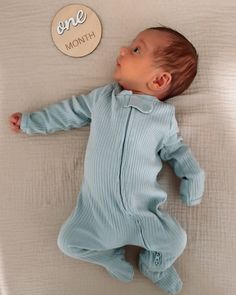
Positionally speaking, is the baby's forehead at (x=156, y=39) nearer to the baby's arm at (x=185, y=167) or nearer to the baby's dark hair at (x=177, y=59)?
the baby's dark hair at (x=177, y=59)

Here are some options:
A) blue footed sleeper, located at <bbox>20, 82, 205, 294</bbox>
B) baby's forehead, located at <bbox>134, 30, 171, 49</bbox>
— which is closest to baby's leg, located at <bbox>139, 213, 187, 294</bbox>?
blue footed sleeper, located at <bbox>20, 82, 205, 294</bbox>

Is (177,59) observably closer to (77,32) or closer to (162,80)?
(162,80)

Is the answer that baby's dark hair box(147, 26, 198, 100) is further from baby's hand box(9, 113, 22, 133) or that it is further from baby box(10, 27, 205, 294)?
baby's hand box(9, 113, 22, 133)

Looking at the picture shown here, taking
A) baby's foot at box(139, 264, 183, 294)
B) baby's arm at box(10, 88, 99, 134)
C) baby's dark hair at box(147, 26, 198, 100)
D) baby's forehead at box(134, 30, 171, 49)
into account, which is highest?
baby's forehead at box(134, 30, 171, 49)

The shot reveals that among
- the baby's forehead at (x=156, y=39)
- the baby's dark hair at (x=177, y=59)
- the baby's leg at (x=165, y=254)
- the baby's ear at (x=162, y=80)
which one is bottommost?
the baby's leg at (x=165, y=254)

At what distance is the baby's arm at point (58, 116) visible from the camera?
4.26 feet

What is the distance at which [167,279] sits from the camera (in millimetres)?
1271

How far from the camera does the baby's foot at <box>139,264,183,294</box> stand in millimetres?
1269

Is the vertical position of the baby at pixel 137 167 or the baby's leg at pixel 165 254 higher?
the baby at pixel 137 167

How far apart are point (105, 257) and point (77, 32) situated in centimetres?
63

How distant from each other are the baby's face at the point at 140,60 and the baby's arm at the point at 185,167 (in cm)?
13

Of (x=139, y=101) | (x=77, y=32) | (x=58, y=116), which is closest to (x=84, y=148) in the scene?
(x=58, y=116)

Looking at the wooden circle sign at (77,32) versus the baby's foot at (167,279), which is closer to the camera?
the baby's foot at (167,279)

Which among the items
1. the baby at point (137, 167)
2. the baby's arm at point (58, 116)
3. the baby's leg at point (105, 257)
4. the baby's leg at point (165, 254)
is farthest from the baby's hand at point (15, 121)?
the baby's leg at point (165, 254)
